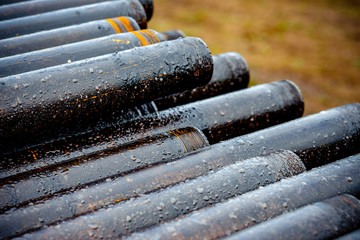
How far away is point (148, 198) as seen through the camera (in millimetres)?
1238

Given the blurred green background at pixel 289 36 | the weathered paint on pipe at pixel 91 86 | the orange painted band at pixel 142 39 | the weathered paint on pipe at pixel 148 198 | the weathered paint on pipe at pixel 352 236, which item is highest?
the orange painted band at pixel 142 39

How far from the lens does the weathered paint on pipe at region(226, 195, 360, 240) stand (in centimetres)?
107

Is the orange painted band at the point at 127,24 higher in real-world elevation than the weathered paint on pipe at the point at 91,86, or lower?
higher

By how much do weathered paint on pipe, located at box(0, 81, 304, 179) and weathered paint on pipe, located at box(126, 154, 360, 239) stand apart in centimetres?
48

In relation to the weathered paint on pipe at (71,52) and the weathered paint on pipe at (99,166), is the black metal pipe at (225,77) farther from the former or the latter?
the weathered paint on pipe at (99,166)

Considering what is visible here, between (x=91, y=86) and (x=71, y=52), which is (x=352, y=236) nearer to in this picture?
(x=91, y=86)

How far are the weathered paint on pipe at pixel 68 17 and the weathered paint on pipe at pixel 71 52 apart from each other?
23.9 inches

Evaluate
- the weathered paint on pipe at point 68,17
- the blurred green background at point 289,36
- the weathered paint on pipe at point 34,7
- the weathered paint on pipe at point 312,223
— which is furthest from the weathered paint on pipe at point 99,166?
the blurred green background at point 289,36

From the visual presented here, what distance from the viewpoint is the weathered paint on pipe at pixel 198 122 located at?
1.48 meters

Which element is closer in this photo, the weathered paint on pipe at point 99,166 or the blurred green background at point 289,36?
the weathered paint on pipe at point 99,166

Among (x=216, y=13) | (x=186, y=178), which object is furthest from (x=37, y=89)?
(x=216, y=13)

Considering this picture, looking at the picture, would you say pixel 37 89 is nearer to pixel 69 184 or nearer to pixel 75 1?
pixel 69 184

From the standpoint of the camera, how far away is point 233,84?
263 centimetres

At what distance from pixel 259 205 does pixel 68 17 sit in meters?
2.00
